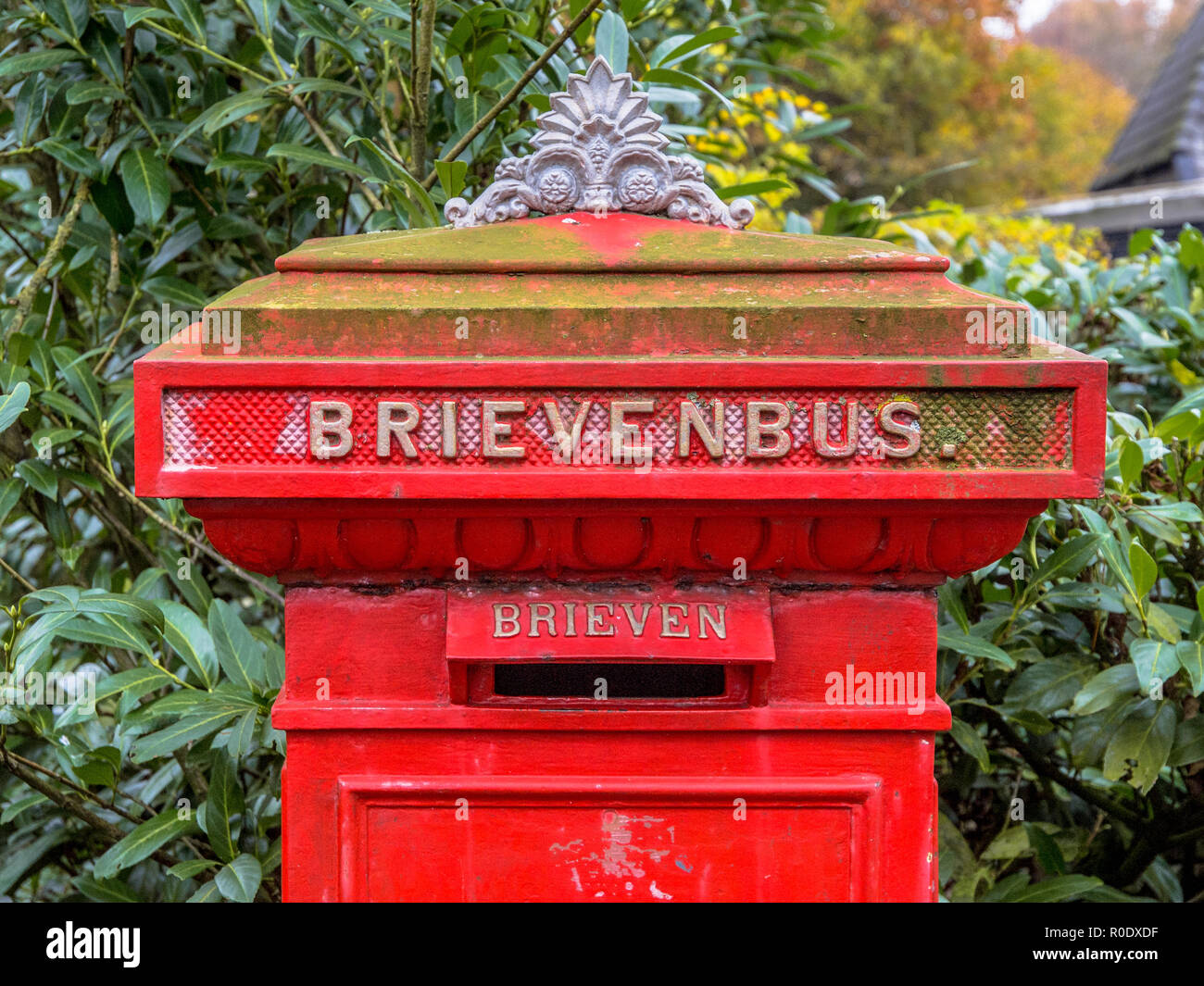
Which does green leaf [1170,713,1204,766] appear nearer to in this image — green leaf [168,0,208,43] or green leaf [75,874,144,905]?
green leaf [75,874,144,905]

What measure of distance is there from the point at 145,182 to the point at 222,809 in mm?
1100

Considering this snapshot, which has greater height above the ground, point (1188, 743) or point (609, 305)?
point (609, 305)

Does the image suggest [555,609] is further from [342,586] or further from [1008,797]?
[1008,797]

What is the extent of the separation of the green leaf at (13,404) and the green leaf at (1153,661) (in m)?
1.60

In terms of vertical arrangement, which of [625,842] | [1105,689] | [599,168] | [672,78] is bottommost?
[625,842]

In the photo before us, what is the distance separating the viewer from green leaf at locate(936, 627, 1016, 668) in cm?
174

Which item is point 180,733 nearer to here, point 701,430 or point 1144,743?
point 701,430

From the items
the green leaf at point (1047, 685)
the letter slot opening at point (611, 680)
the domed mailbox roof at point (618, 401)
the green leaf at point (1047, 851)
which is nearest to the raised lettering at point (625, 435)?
the domed mailbox roof at point (618, 401)

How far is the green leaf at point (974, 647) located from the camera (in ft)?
5.72

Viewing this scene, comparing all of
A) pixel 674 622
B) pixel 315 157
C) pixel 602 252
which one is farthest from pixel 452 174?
pixel 674 622

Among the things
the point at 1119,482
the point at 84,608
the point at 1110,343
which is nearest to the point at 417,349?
the point at 84,608

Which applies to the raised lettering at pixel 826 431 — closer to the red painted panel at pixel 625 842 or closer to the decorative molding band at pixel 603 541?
the decorative molding band at pixel 603 541

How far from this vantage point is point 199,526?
2.34 metres

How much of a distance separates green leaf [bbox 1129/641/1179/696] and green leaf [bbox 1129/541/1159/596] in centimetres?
8
